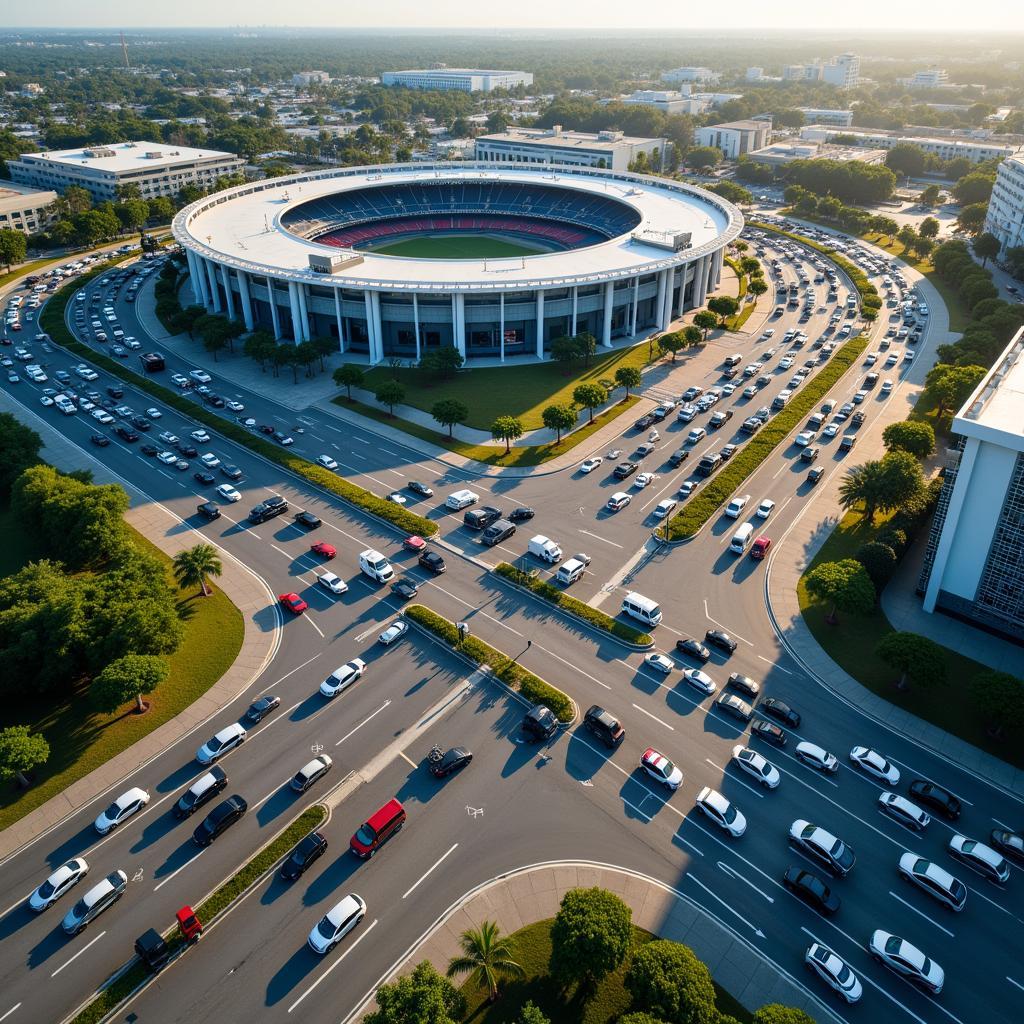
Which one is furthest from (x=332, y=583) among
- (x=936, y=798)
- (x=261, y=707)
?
(x=936, y=798)

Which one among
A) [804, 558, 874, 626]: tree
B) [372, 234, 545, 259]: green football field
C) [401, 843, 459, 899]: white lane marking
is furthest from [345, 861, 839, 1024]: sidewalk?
[372, 234, 545, 259]: green football field

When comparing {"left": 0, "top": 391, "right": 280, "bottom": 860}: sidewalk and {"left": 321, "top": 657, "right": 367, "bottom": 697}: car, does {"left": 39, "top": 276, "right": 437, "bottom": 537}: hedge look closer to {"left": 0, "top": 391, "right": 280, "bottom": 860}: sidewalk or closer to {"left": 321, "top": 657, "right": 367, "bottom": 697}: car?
{"left": 0, "top": 391, "right": 280, "bottom": 860}: sidewalk

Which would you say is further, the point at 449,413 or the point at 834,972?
the point at 449,413

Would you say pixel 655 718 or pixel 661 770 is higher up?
pixel 661 770

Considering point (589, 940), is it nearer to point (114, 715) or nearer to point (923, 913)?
point (923, 913)

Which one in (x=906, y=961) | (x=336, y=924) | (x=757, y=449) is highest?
(x=757, y=449)

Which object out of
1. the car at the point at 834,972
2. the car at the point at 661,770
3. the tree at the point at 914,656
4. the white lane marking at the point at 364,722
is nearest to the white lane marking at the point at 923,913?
the car at the point at 834,972

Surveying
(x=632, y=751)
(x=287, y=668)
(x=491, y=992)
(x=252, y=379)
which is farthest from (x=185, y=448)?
(x=491, y=992)
